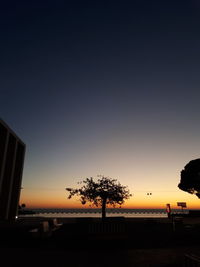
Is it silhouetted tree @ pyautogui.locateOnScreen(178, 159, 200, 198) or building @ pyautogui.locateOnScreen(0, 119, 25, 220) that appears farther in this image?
silhouetted tree @ pyautogui.locateOnScreen(178, 159, 200, 198)

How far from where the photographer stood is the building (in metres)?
26.0

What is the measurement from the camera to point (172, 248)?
10.7 m

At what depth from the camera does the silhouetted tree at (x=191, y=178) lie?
36481 millimetres

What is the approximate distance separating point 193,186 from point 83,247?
30.3 metres

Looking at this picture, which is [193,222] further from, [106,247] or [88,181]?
[106,247]

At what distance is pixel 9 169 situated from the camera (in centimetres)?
2947

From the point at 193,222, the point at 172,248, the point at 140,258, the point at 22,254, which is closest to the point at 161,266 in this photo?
the point at 140,258

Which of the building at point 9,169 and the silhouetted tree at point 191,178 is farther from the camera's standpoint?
the silhouetted tree at point 191,178

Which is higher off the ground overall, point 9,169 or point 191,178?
point 191,178

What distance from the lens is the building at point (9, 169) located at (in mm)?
25991

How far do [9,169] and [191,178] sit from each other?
28.0m

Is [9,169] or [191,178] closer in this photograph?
[9,169]

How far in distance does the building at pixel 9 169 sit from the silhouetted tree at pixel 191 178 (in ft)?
87.0

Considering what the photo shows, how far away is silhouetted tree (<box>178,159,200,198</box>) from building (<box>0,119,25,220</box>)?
2652cm
